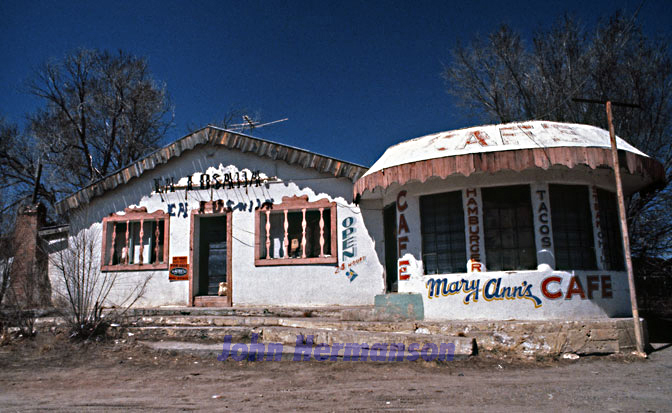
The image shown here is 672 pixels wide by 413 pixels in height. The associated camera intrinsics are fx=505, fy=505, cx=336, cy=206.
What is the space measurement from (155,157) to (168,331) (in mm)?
5270

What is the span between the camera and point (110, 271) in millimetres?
13102

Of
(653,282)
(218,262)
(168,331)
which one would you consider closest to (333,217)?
(218,262)

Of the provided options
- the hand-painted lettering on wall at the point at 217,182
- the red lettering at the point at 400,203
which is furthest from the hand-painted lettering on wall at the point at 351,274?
the hand-painted lettering on wall at the point at 217,182

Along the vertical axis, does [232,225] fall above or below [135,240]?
above

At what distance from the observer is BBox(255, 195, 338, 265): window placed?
1195 centimetres

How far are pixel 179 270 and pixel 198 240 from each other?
2.88 ft

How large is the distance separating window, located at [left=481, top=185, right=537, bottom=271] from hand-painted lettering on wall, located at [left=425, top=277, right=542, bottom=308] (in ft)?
1.08

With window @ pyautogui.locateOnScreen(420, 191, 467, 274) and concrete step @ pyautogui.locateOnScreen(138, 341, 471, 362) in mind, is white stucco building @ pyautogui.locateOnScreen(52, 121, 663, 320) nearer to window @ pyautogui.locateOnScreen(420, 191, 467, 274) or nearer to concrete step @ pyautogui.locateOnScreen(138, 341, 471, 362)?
window @ pyautogui.locateOnScreen(420, 191, 467, 274)

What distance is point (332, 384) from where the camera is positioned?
20.9ft

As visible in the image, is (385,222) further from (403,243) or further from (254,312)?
(254,312)

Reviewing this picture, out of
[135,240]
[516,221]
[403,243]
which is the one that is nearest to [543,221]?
[516,221]

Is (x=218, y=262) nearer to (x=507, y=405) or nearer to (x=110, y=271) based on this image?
(x=110, y=271)

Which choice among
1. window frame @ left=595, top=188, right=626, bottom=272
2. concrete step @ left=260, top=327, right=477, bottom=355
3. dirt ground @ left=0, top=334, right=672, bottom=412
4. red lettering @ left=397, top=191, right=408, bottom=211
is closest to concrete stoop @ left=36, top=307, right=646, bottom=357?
concrete step @ left=260, top=327, right=477, bottom=355

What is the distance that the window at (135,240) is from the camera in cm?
1298
